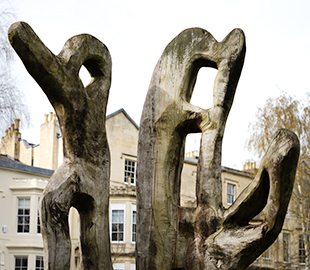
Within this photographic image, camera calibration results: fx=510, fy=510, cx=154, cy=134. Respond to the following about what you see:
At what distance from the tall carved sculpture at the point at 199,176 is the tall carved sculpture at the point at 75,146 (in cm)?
54

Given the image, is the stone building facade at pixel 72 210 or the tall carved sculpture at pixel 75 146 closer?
the tall carved sculpture at pixel 75 146

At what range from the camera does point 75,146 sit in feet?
18.4

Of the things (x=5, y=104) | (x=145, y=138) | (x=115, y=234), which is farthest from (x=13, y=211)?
(x=145, y=138)

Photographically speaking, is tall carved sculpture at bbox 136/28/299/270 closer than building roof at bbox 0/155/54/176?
Yes

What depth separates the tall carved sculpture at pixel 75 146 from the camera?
206 inches

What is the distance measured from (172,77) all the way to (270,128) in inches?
500

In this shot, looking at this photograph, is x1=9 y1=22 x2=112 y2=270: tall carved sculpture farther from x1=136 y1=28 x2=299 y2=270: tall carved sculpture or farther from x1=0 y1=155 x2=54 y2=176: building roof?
x1=0 y1=155 x2=54 y2=176: building roof

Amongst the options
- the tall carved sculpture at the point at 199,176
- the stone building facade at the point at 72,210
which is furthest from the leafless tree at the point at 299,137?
the tall carved sculpture at the point at 199,176

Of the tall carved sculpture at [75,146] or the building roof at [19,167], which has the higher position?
the building roof at [19,167]

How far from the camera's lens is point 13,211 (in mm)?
21062

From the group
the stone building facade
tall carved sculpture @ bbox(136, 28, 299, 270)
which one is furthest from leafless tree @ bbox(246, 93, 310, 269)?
tall carved sculpture @ bbox(136, 28, 299, 270)

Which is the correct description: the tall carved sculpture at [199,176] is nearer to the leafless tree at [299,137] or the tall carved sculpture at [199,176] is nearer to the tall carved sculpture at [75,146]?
the tall carved sculpture at [75,146]

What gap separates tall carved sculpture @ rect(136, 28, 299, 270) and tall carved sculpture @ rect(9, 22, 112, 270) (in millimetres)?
540

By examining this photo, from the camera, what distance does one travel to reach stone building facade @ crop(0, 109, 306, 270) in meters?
20.8
